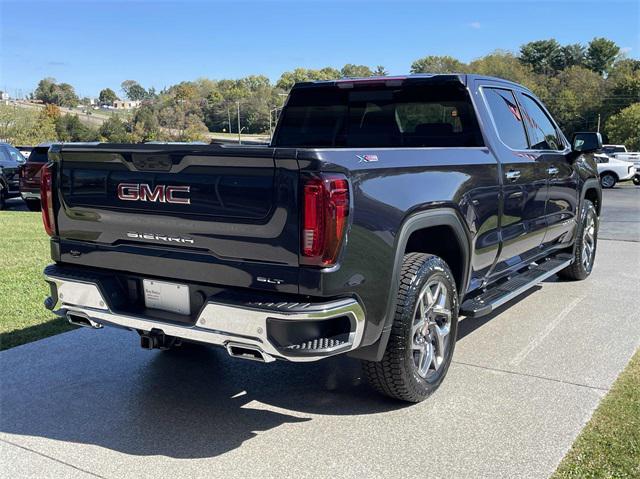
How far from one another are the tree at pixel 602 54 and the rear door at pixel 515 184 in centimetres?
14984

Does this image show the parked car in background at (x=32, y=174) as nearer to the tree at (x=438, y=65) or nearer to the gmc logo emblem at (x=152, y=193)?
the gmc logo emblem at (x=152, y=193)

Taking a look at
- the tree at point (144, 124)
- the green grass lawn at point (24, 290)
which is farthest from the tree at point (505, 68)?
the green grass lawn at point (24, 290)

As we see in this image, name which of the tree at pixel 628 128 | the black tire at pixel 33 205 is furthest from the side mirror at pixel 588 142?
the tree at pixel 628 128

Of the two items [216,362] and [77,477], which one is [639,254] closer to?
[216,362]

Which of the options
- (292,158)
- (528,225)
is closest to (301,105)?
(528,225)

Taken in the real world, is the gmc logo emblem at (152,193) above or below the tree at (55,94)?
below

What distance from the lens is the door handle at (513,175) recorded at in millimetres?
4692

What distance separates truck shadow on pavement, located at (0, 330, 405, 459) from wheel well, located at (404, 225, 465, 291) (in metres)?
0.96

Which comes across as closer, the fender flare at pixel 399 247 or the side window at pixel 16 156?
the fender flare at pixel 399 247

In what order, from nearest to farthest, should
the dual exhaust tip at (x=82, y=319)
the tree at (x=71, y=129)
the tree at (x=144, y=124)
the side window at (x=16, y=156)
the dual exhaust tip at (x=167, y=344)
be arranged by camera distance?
the dual exhaust tip at (x=167, y=344), the dual exhaust tip at (x=82, y=319), the side window at (x=16, y=156), the tree at (x=71, y=129), the tree at (x=144, y=124)

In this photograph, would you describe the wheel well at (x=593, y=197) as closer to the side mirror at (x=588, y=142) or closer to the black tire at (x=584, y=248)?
the black tire at (x=584, y=248)

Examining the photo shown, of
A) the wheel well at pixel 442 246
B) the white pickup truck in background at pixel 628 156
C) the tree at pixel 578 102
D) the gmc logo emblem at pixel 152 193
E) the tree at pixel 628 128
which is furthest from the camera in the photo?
the tree at pixel 578 102

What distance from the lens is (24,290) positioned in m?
6.43

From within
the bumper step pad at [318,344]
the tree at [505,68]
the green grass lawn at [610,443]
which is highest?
the tree at [505,68]
